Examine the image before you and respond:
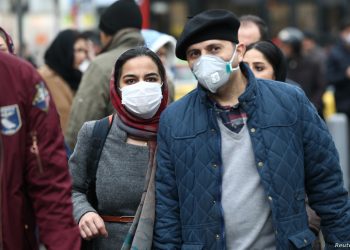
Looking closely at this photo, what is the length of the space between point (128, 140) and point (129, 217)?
0.38 metres

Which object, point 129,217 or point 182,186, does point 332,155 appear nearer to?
point 182,186

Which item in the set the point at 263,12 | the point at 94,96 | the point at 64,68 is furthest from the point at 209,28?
the point at 263,12

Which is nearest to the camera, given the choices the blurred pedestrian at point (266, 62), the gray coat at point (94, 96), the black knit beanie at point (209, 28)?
the black knit beanie at point (209, 28)

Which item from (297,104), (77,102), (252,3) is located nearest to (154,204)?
(297,104)

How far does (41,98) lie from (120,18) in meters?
3.22

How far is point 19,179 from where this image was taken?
3467 millimetres

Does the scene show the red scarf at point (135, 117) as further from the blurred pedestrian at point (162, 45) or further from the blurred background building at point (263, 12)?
the blurred background building at point (263, 12)

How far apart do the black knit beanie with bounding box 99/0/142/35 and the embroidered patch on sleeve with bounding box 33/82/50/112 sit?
3.15 meters

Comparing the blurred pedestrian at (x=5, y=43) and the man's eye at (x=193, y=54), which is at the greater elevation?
the man's eye at (x=193, y=54)

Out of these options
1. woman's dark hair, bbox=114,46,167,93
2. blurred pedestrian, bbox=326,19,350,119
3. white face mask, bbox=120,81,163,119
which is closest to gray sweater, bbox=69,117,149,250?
white face mask, bbox=120,81,163,119

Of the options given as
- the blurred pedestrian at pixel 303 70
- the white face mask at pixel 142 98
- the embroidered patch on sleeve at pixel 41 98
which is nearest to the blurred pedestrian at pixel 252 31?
the white face mask at pixel 142 98

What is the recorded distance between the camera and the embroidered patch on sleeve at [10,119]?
339cm

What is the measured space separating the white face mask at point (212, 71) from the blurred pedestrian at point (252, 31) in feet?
8.19

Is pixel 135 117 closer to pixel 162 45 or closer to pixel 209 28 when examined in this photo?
pixel 209 28
